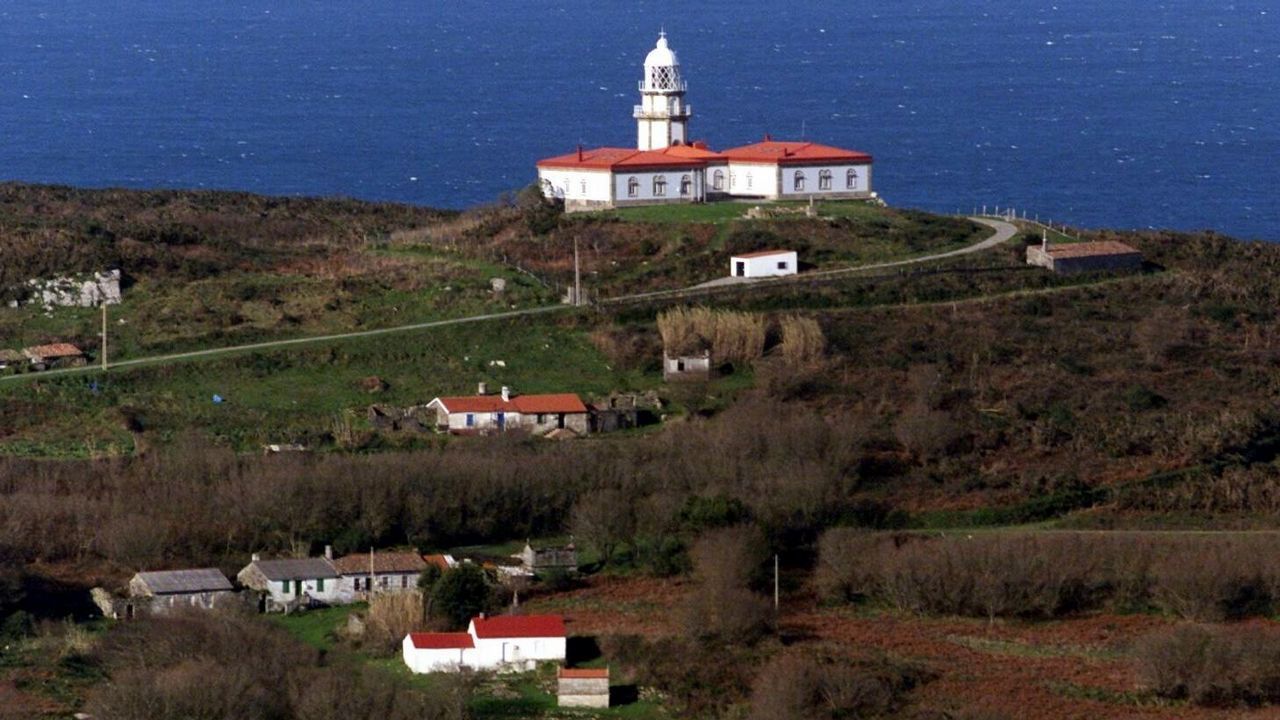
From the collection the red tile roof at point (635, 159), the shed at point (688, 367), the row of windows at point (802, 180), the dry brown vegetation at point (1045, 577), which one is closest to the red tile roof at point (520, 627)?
the dry brown vegetation at point (1045, 577)

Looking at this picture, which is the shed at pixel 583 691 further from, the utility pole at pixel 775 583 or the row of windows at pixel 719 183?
the row of windows at pixel 719 183

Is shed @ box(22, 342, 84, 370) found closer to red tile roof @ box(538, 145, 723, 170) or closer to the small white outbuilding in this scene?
the small white outbuilding

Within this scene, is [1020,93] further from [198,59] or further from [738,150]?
[738,150]

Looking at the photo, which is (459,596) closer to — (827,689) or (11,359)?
(827,689)

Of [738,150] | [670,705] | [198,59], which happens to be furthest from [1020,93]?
[670,705]

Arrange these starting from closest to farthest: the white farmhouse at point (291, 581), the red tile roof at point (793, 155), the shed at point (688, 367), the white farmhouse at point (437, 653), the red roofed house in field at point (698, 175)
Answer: the white farmhouse at point (437, 653) → the white farmhouse at point (291, 581) → the shed at point (688, 367) → the red roofed house in field at point (698, 175) → the red tile roof at point (793, 155)

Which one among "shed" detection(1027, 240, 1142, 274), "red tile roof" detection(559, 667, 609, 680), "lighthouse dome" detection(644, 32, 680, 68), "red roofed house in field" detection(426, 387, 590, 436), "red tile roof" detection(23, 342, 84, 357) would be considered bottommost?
"red tile roof" detection(559, 667, 609, 680)

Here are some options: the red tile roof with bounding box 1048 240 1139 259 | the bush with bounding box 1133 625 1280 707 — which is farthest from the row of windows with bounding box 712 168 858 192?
the bush with bounding box 1133 625 1280 707
